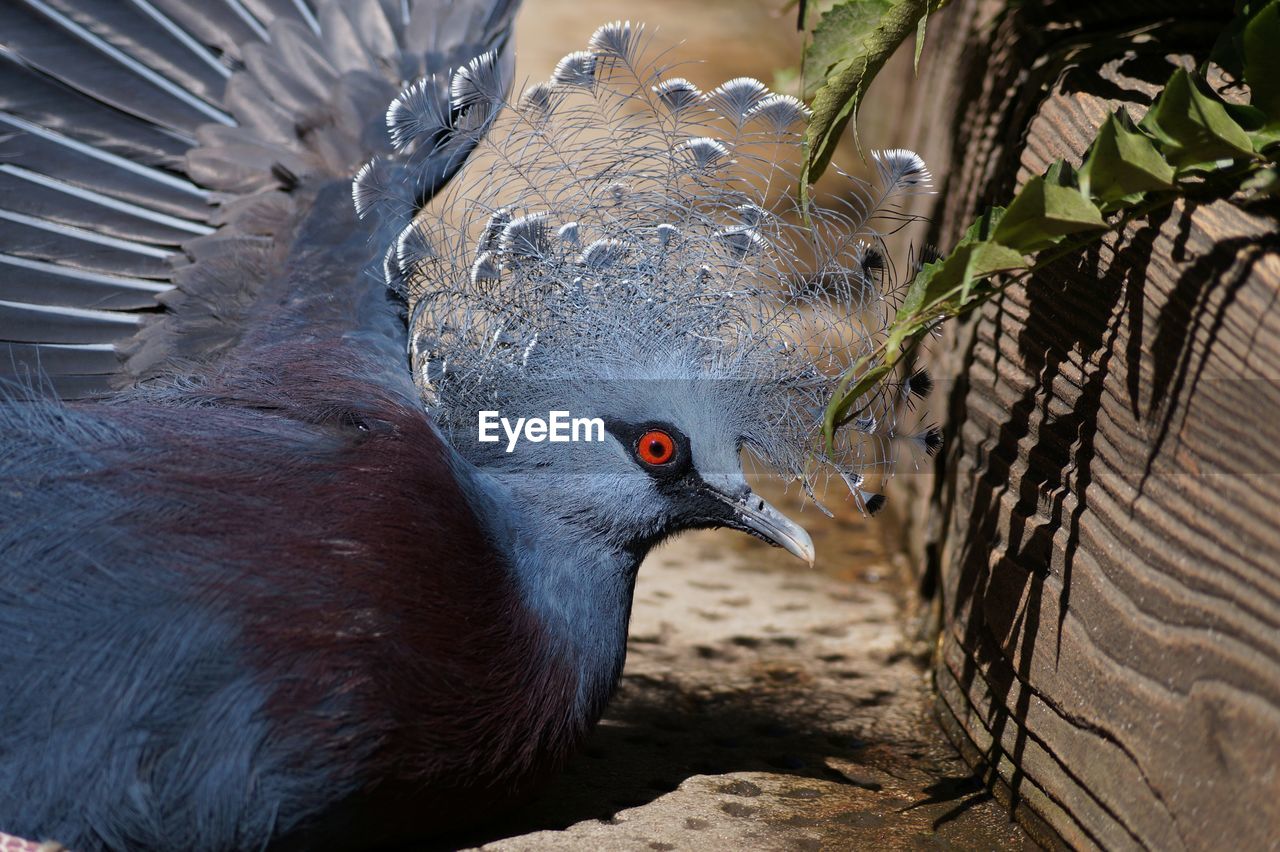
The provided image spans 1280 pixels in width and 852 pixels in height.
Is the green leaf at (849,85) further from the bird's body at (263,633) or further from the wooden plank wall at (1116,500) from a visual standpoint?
the bird's body at (263,633)

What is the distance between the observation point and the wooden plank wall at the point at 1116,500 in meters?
1.72

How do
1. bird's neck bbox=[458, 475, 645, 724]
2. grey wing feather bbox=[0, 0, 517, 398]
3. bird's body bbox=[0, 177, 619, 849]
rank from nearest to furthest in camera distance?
bird's body bbox=[0, 177, 619, 849], bird's neck bbox=[458, 475, 645, 724], grey wing feather bbox=[0, 0, 517, 398]

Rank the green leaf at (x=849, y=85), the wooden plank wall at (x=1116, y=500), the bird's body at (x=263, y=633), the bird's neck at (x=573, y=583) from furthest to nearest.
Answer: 1. the bird's neck at (x=573, y=583)
2. the green leaf at (x=849, y=85)
3. the bird's body at (x=263, y=633)
4. the wooden plank wall at (x=1116, y=500)

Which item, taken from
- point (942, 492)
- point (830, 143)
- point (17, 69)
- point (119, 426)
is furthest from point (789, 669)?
point (17, 69)

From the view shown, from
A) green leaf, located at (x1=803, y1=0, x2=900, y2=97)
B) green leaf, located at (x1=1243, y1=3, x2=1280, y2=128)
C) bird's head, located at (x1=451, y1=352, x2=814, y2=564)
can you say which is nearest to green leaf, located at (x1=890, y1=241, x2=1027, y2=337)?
green leaf, located at (x1=1243, y1=3, x2=1280, y2=128)

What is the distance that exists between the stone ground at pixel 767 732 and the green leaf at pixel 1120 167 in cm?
124

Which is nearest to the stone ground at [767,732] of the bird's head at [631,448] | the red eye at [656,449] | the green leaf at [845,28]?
the bird's head at [631,448]

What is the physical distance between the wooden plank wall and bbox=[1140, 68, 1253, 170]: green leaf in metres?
0.13

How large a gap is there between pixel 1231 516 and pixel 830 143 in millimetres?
931

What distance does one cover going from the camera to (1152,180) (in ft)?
5.91

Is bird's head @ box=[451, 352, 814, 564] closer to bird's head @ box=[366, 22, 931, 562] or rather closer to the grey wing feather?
bird's head @ box=[366, 22, 931, 562]

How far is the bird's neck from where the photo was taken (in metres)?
2.33

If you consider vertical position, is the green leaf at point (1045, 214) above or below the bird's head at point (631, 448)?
above

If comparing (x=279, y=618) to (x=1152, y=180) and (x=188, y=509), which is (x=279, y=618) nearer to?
(x=188, y=509)
